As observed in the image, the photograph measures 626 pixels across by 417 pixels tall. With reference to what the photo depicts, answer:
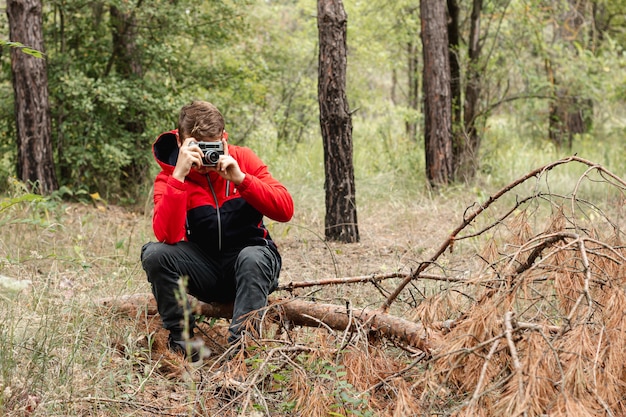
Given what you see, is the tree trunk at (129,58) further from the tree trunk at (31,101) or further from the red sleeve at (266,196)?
the red sleeve at (266,196)

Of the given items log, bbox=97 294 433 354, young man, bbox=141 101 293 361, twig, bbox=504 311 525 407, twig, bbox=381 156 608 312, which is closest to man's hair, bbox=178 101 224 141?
young man, bbox=141 101 293 361

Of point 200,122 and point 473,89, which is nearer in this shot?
point 200,122

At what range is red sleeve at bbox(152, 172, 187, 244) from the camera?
10.8ft

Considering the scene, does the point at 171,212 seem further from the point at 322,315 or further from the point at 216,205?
the point at 322,315

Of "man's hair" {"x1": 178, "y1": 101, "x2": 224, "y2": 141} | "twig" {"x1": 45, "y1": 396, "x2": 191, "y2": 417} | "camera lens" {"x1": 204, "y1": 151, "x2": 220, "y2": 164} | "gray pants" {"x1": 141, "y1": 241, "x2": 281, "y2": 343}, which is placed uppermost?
"man's hair" {"x1": 178, "y1": 101, "x2": 224, "y2": 141}

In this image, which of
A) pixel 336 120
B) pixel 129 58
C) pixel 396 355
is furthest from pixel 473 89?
pixel 396 355

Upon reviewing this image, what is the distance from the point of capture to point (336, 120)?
18.9 feet

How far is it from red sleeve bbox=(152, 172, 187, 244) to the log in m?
0.40

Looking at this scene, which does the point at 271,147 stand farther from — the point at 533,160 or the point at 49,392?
the point at 49,392

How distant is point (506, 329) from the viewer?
217 cm

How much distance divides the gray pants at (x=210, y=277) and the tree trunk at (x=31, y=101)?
3.92 meters

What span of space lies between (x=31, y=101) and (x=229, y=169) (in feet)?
14.9

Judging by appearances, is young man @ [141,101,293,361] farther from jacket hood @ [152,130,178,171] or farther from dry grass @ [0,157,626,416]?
dry grass @ [0,157,626,416]

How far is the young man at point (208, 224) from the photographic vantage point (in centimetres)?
328
